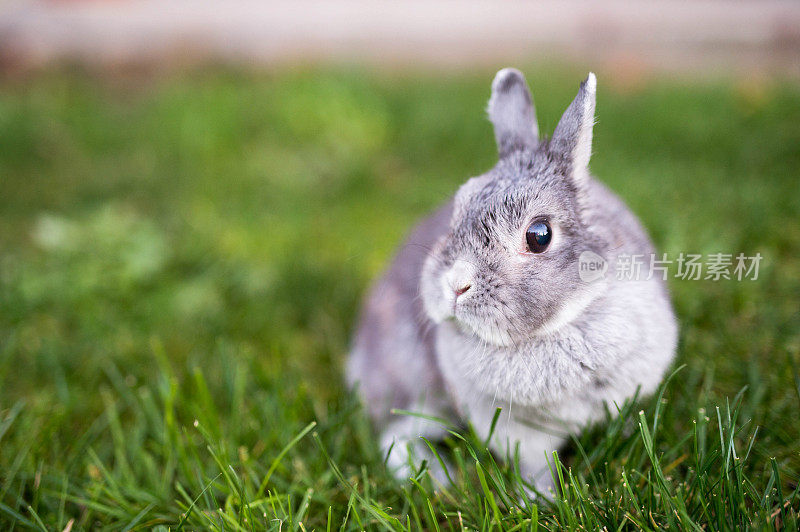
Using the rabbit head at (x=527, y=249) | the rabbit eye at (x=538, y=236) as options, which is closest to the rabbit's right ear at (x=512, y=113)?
the rabbit head at (x=527, y=249)

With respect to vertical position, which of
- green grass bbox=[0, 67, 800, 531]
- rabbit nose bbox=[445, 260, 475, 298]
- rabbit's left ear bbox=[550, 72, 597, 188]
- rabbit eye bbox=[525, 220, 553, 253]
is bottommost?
green grass bbox=[0, 67, 800, 531]

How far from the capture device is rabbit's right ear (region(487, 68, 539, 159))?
2004 mm

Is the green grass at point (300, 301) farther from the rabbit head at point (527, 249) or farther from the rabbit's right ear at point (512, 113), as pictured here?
the rabbit head at point (527, 249)

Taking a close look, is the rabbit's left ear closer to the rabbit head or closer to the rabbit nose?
the rabbit head

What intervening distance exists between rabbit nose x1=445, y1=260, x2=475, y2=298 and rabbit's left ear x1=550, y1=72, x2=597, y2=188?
42 cm

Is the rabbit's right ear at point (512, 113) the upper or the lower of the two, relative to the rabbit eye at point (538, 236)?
upper

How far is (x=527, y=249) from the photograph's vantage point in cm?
172

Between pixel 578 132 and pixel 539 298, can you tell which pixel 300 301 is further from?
pixel 578 132

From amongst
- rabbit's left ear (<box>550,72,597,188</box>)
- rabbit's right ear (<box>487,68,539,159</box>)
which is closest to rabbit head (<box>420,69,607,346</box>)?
rabbit's left ear (<box>550,72,597,188</box>)

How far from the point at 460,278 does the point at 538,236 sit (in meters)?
0.26

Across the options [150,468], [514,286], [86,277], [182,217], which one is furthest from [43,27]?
[514,286]

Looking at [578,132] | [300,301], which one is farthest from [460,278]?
[300,301]

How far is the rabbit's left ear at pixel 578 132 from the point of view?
1.65 metres

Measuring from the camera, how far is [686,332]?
2488 mm
